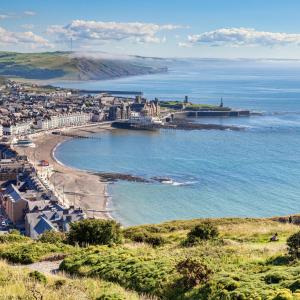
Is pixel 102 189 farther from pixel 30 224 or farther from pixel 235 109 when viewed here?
pixel 235 109

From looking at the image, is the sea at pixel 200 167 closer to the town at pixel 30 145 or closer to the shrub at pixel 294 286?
the town at pixel 30 145

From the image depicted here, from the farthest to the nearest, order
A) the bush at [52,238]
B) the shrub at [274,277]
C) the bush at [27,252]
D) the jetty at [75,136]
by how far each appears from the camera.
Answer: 1. the jetty at [75,136]
2. the bush at [52,238]
3. the bush at [27,252]
4. the shrub at [274,277]

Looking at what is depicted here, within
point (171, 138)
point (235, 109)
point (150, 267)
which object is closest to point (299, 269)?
point (150, 267)

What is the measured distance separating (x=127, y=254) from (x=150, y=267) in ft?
5.28

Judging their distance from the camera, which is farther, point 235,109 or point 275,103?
point 275,103

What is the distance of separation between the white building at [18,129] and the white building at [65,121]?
254cm

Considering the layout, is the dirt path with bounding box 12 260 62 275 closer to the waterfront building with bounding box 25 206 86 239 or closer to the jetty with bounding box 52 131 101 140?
the waterfront building with bounding box 25 206 86 239

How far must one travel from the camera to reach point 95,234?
14648 millimetres

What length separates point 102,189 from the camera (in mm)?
44500

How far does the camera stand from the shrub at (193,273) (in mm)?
8516

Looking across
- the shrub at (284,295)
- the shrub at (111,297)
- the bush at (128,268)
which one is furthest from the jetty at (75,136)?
the shrub at (284,295)

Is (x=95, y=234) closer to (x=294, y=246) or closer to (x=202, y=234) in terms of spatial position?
(x=202, y=234)

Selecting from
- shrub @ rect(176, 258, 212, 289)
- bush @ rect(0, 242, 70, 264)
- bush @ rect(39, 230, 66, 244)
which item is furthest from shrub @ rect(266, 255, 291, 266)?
bush @ rect(39, 230, 66, 244)

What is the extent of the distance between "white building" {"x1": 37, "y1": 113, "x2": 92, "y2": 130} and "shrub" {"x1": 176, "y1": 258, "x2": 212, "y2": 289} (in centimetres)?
7987
